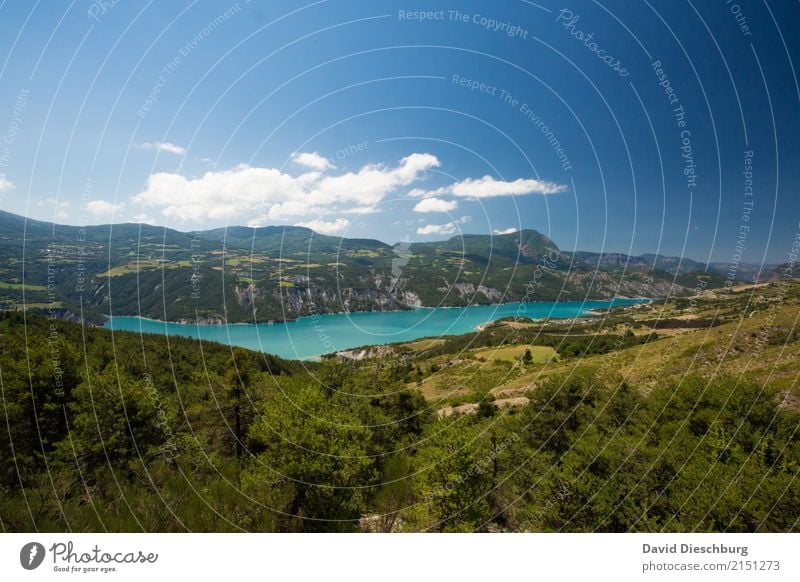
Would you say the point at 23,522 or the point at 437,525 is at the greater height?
the point at 23,522

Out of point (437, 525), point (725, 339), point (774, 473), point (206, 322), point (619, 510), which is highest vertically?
point (725, 339)

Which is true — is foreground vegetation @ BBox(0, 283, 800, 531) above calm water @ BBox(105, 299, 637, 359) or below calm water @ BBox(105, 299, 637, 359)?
above

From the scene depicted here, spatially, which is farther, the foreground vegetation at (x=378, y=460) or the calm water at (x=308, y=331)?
the calm water at (x=308, y=331)

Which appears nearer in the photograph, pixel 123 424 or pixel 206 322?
pixel 123 424

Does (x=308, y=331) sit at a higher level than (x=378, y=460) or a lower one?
lower

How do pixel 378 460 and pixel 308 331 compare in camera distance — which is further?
pixel 308 331

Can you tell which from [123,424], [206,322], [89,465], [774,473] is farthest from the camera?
[206,322]

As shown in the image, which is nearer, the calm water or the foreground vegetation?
the foreground vegetation

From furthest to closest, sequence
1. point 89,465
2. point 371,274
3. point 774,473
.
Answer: point 371,274, point 89,465, point 774,473

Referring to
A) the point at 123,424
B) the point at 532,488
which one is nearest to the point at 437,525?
the point at 532,488

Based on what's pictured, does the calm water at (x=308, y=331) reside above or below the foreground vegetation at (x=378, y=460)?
below
